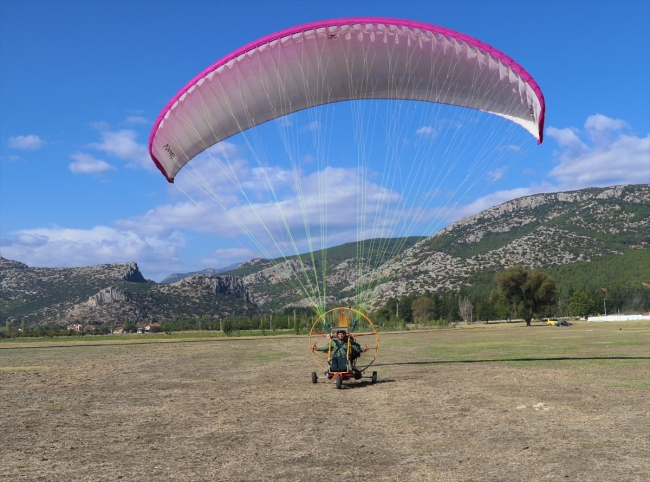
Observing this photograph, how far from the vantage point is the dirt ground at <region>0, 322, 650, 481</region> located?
19.8ft

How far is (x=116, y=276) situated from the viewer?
13125 cm

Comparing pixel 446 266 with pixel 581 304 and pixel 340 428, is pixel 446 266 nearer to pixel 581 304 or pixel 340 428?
pixel 581 304

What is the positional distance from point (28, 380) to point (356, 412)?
10757 mm

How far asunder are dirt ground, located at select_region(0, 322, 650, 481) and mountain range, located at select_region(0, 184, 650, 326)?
9939 cm

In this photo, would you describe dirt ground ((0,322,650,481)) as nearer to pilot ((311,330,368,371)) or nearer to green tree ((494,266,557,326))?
pilot ((311,330,368,371))

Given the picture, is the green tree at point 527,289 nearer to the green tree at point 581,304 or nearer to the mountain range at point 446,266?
the green tree at point 581,304

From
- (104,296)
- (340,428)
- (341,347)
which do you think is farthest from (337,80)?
(104,296)

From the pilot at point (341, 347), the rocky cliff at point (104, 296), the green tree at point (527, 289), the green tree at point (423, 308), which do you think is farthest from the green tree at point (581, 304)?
the pilot at point (341, 347)

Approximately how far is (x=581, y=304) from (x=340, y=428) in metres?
95.1

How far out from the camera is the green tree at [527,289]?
75062 mm

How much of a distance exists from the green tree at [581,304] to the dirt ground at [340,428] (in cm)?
8582

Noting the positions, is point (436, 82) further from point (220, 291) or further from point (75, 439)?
point (220, 291)

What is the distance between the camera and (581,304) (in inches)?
3684

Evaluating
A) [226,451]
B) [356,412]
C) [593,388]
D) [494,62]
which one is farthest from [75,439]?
[494,62]
